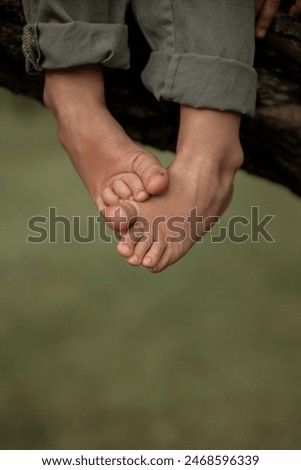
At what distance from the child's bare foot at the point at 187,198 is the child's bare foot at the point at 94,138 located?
0.11 ft

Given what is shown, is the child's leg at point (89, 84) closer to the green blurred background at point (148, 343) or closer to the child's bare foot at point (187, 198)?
the child's bare foot at point (187, 198)

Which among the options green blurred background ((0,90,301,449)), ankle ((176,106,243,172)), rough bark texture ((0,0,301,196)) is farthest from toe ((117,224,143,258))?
green blurred background ((0,90,301,449))

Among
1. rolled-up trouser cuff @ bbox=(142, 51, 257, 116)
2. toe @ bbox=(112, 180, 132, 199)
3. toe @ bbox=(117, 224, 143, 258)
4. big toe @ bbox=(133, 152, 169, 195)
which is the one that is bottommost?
toe @ bbox=(117, 224, 143, 258)

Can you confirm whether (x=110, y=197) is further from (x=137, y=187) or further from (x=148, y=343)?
(x=148, y=343)

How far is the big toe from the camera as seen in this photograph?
0.97 metres

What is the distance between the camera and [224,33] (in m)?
1.01

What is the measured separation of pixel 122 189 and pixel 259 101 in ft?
0.84

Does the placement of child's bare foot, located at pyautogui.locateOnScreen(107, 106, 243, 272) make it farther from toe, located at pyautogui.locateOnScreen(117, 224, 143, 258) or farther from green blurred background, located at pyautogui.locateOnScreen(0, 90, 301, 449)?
green blurred background, located at pyautogui.locateOnScreen(0, 90, 301, 449)

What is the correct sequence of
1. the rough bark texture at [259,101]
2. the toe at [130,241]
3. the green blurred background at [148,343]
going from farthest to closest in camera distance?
the green blurred background at [148,343]
the rough bark texture at [259,101]
the toe at [130,241]

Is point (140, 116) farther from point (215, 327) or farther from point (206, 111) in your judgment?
point (215, 327)

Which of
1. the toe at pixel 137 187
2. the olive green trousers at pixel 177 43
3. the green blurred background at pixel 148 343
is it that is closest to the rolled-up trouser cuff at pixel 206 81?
the olive green trousers at pixel 177 43

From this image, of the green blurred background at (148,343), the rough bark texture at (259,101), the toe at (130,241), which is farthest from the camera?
the green blurred background at (148,343)

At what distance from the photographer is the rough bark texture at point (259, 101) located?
110cm

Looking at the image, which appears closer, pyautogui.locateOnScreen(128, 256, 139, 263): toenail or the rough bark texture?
pyautogui.locateOnScreen(128, 256, 139, 263): toenail
